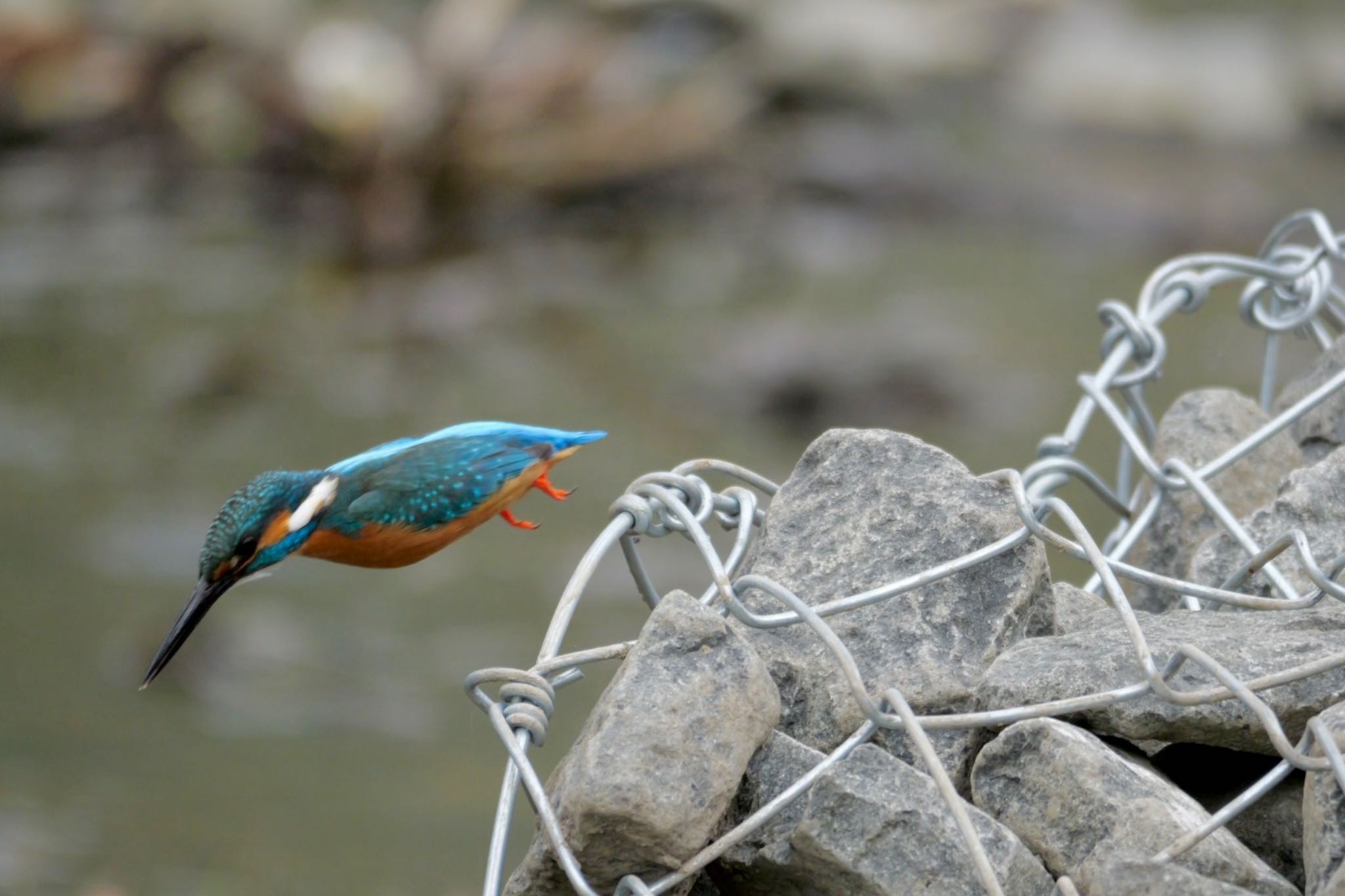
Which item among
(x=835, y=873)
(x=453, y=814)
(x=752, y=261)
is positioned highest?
(x=752, y=261)

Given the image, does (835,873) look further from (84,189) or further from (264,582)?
(84,189)

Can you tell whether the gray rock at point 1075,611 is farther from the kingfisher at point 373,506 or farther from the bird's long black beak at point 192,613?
the bird's long black beak at point 192,613

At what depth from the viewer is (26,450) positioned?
383 centimetres

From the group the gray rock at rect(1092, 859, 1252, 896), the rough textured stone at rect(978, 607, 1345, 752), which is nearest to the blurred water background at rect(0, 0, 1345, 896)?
the rough textured stone at rect(978, 607, 1345, 752)

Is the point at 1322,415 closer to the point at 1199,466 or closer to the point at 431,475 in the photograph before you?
the point at 1199,466

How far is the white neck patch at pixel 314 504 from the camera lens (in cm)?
98

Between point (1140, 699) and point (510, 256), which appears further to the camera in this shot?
point (510, 256)

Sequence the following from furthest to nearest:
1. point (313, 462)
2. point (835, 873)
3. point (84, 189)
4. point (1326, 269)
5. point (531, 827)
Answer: point (84, 189)
point (313, 462)
point (531, 827)
point (1326, 269)
point (835, 873)

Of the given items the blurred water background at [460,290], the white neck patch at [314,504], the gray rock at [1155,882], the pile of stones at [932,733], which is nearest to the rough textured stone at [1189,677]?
the pile of stones at [932,733]

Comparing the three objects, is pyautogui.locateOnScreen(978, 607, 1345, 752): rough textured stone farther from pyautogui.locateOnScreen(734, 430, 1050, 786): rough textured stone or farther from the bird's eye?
the bird's eye

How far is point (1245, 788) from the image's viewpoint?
0.80m

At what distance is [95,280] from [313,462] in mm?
1730

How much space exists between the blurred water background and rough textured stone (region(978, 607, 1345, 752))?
1.66 m

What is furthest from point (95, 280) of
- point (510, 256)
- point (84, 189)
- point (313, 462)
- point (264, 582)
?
point (264, 582)
